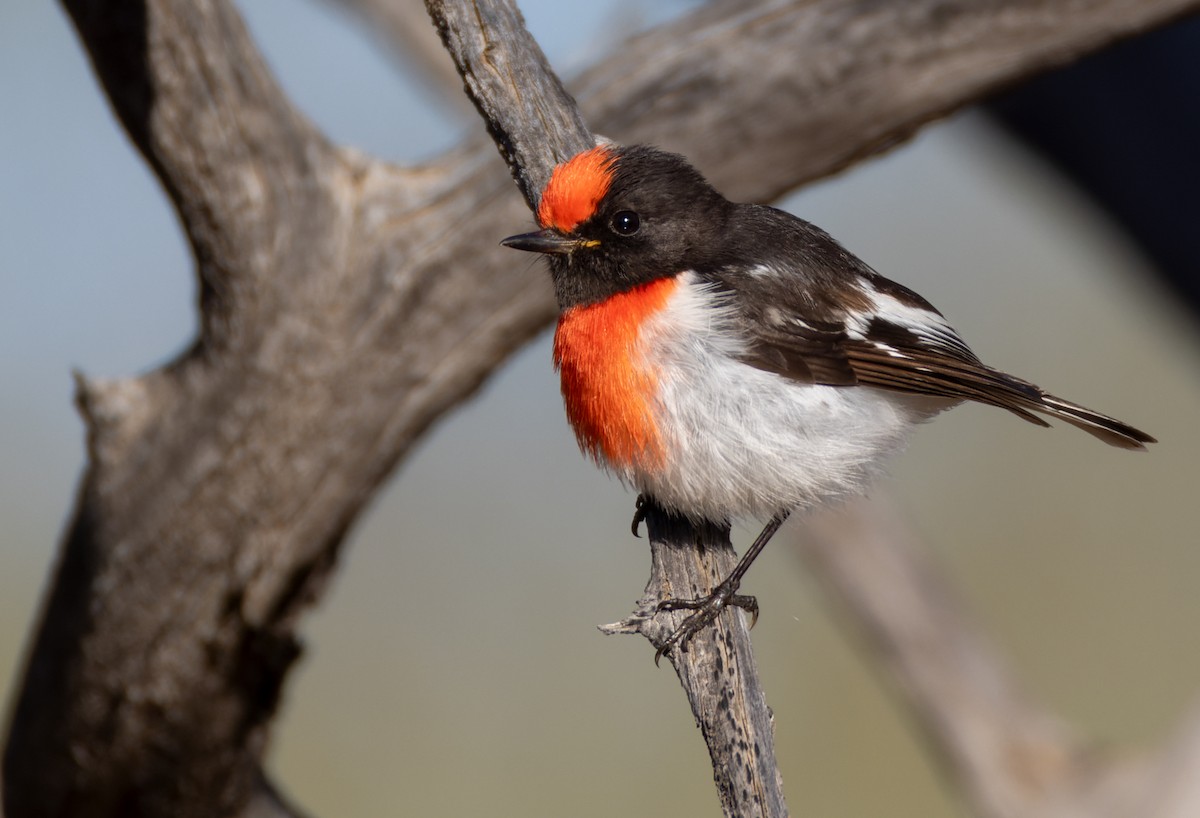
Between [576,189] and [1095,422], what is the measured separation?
1.29 meters

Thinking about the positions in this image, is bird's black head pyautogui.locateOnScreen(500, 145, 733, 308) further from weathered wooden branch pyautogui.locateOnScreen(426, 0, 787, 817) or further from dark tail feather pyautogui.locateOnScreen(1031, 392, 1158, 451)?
dark tail feather pyautogui.locateOnScreen(1031, 392, 1158, 451)

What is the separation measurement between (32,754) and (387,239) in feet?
6.98

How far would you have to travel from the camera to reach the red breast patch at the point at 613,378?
254 centimetres

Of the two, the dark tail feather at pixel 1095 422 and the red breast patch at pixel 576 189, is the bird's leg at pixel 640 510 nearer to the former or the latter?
the red breast patch at pixel 576 189

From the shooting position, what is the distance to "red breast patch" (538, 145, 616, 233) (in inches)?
100

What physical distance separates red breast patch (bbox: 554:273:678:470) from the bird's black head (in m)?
0.05

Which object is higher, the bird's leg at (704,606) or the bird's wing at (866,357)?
the bird's wing at (866,357)

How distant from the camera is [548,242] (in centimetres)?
268

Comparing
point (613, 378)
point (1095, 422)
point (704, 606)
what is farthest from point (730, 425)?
point (1095, 422)

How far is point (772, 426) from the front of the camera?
255cm

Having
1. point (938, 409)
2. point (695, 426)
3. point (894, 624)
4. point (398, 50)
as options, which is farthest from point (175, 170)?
point (894, 624)

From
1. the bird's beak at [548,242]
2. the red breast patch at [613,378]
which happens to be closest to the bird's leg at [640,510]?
the red breast patch at [613,378]

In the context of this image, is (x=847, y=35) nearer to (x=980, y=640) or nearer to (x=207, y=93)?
(x=207, y=93)

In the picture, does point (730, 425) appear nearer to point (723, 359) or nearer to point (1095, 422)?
point (723, 359)
